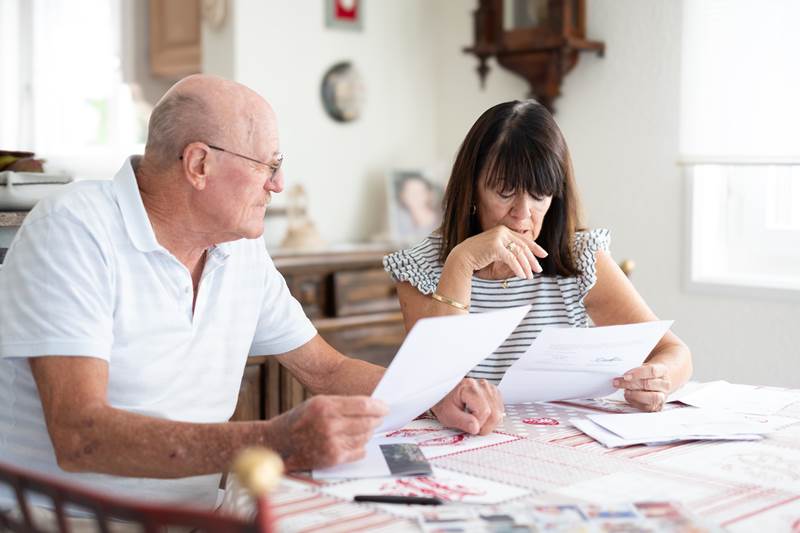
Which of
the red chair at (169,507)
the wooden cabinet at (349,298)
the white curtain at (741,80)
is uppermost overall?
the white curtain at (741,80)

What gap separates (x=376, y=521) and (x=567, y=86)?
273 cm

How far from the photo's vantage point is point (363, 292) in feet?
11.5

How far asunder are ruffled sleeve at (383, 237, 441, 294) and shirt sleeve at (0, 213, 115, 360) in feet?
2.19

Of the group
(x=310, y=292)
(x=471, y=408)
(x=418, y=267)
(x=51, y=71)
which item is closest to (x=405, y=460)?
(x=471, y=408)

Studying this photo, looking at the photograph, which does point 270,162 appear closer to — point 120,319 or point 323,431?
point 120,319

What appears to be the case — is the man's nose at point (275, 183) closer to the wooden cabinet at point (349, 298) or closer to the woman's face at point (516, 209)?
the woman's face at point (516, 209)

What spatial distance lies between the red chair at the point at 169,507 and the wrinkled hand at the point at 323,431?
395mm

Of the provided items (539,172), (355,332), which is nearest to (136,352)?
(539,172)

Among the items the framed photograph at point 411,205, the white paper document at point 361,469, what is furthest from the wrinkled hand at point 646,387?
the framed photograph at point 411,205

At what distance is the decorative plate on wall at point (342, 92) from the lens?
3762mm

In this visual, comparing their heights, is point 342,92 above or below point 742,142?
above

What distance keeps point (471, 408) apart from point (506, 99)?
2.43m

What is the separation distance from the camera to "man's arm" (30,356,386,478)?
124 cm

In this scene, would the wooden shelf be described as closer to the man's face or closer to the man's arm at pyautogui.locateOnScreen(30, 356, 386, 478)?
the man's face
